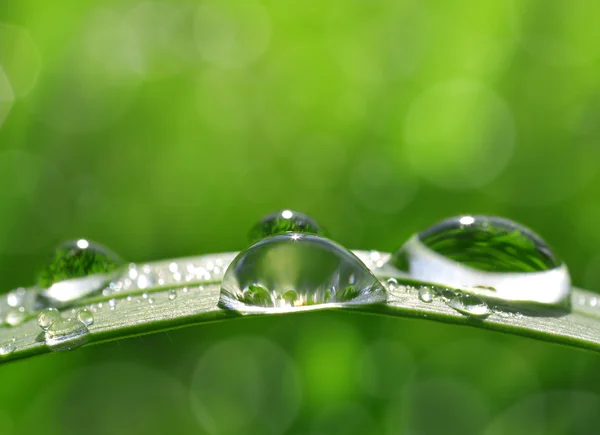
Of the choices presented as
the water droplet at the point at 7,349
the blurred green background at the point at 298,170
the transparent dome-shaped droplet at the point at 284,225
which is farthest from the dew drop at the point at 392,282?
the blurred green background at the point at 298,170

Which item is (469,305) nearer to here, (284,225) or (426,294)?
(426,294)

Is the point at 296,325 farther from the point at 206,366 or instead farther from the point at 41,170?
the point at 41,170

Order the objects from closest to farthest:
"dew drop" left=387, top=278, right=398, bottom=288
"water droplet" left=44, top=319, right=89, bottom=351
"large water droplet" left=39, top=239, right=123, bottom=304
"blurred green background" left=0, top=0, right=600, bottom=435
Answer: "water droplet" left=44, top=319, right=89, bottom=351 → "dew drop" left=387, top=278, right=398, bottom=288 → "large water droplet" left=39, top=239, right=123, bottom=304 → "blurred green background" left=0, top=0, right=600, bottom=435

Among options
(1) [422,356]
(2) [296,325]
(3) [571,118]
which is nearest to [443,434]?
(1) [422,356]

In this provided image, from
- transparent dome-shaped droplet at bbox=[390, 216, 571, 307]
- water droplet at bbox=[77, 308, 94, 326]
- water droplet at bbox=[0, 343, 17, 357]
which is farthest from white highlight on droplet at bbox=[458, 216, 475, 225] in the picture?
water droplet at bbox=[0, 343, 17, 357]

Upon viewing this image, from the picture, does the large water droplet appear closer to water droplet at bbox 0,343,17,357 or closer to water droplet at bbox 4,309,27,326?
water droplet at bbox 4,309,27,326

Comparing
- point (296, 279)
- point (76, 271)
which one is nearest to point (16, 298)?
point (76, 271)
